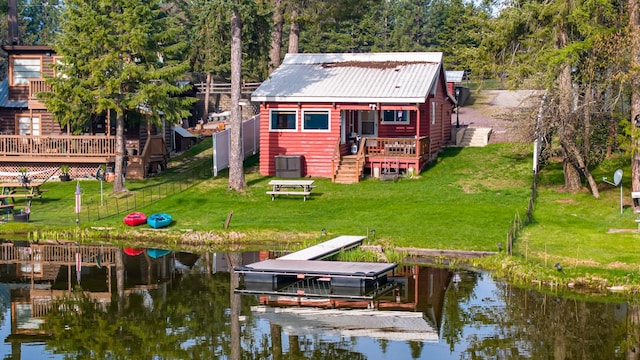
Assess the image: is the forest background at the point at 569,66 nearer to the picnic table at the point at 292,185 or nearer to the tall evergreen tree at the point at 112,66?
the tall evergreen tree at the point at 112,66

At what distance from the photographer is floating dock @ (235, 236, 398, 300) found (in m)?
23.7

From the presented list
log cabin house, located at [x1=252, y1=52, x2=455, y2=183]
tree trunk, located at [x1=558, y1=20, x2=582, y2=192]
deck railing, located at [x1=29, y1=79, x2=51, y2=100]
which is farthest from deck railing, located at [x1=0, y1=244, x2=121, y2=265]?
tree trunk, located at [x1=558, y1=20, x2=582, y2=192]

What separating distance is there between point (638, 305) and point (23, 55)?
3311cm

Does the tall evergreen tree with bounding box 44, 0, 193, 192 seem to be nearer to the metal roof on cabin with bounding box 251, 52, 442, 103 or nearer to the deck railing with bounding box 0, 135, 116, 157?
the deck railing with bounding box 0, 135, 116, 157

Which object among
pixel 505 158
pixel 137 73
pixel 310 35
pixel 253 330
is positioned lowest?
pixel 253 330

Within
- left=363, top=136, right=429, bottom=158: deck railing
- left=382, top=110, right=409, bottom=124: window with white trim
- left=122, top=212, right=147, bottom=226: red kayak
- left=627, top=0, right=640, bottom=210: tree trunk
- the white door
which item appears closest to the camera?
left=627, top=0, right=640, bottom=210: tree trunk

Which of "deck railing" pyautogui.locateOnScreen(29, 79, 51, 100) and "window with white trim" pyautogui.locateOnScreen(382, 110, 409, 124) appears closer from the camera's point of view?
"window with white trim" pyautogui.locateOnScreen(382, 110, 409, 124)

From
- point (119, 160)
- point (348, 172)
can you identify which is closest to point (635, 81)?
point (348, 172)

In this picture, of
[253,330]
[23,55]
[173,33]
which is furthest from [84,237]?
[23,55]

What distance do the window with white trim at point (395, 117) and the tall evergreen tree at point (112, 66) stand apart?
9284mm

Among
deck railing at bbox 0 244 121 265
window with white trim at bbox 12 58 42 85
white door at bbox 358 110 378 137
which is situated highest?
window with white trim at bbox 12 58 42 85

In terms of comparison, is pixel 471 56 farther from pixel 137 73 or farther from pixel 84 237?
pixel 84 237

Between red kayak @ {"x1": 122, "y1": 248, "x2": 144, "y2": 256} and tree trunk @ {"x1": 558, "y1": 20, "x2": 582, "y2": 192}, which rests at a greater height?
tree trunk @ {"x1": 558, "y1": 20, "x2": 582, "y2": 192}

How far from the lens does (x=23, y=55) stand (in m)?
45.1
